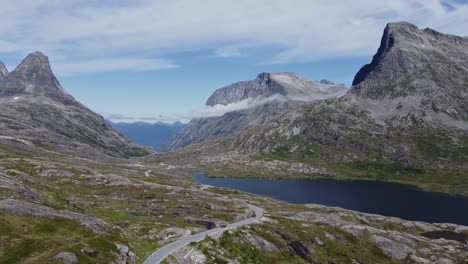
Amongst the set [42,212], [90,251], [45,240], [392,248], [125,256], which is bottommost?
[392,248]

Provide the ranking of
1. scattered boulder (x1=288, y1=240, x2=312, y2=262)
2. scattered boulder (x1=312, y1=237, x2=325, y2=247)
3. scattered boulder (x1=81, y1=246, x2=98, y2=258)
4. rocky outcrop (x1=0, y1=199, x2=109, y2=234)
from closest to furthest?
scattered boulder (x1=81, y1=246, x2=98, y2=258)
rocky outcrop (x1=0, y1=199, x2=109, y2=234)
scattered boulder (x1=288, y1=240, x2=312, y2=262)
scattered boulder (x1=312, y1=237, x2=325, y2=247)

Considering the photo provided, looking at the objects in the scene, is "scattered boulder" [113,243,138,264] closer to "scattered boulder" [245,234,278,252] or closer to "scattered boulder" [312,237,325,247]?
"scattered boulder" [245,234,278,252]

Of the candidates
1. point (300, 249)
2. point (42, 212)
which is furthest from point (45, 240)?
point (300, 249)

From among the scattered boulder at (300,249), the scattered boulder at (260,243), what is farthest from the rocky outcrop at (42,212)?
the scattered boulder at (300,249)

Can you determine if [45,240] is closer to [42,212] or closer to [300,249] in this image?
[42,212]

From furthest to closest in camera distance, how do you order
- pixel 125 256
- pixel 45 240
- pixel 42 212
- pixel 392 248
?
pixel 392 248 → pixel 42 212 → pixel 125 256 → pixel 45 240

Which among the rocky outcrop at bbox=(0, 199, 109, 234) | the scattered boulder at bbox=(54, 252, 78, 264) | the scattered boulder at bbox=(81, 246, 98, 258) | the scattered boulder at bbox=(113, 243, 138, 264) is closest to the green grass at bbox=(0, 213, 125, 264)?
the scattered boulder at bbox=(81, 246, 98, 258)

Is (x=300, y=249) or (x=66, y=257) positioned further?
(x=300, y=249)

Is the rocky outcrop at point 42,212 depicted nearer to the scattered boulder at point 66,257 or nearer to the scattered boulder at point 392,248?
the scattered boulder at point 66,257

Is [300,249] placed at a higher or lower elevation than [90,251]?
lower

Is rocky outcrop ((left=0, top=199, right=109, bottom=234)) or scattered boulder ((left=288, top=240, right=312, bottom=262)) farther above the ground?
rocky outcrop ((left=0, top=199, right=109, bottom=234))

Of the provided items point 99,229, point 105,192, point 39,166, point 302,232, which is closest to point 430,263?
point 302,232
